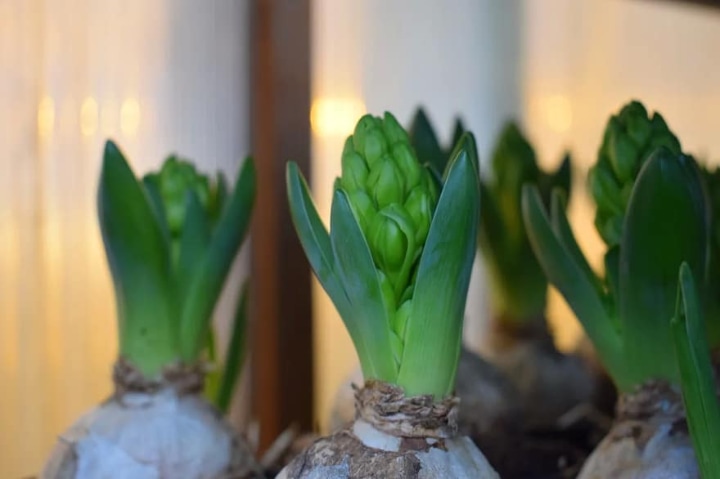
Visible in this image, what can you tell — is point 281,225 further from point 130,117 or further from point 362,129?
point 362,129

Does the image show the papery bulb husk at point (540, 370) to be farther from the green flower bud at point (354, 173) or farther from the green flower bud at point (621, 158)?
the green flower bud at point (354, 173)

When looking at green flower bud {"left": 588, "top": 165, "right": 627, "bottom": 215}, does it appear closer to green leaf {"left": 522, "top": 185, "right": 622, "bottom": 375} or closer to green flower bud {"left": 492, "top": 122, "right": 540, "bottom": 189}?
green leaf {"left": 522, "top": 185, "right": 622, "bottom": 375}

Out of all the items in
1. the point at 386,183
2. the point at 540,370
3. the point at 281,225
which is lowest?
the point at 540,370

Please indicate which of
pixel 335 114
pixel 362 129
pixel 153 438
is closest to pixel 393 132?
pixel 362 129

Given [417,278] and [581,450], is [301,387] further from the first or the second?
[417,278]

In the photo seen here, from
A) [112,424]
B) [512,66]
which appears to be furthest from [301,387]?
[512,66]

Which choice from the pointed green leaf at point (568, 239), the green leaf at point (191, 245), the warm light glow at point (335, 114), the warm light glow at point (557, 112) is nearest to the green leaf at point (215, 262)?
the green leaf at point (191, 245)
